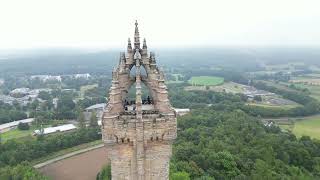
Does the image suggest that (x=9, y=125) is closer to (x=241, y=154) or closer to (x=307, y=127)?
(x=241, y=154)

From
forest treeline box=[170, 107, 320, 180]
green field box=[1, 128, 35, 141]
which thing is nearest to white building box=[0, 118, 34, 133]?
green field box=[1, 128, 35, 141]

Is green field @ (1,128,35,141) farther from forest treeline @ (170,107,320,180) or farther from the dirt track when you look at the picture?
forest treeline @ (170,107,320,180)

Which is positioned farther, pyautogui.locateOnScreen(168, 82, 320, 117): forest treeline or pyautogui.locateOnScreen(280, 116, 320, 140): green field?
pyautogui.locateOnScreen(168, 82, 320, 117): forest treeline

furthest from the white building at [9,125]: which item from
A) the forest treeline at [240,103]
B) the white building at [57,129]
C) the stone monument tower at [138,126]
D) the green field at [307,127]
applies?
the stone monument tower at [138,126]

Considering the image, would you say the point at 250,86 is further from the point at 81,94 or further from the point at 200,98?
the point at 81,94

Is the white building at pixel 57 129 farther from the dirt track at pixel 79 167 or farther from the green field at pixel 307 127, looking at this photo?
the green field at pixel 307 127

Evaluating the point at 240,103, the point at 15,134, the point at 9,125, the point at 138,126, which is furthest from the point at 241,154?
the point at 9,125

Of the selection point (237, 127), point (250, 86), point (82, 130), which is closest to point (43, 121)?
point (82, 130)

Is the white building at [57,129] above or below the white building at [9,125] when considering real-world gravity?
above

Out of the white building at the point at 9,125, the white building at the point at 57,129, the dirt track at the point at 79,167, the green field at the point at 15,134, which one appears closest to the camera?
the dirt track at the point at 79,167
